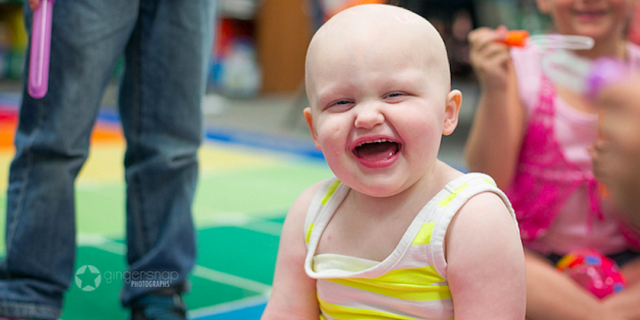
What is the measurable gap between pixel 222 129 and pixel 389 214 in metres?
3.32

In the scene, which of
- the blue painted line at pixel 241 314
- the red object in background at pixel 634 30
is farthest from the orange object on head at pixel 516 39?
the blue painted line at pixel 241 314

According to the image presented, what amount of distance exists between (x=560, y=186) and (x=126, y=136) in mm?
736

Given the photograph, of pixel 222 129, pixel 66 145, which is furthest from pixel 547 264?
pixel 222 129

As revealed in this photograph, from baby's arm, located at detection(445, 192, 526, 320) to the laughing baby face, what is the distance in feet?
0.26

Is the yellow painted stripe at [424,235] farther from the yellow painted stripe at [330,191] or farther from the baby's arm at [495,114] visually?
the baby's arm at [495,114]

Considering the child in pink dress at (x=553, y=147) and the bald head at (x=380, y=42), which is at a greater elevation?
the bald head at (x=380, y=42)

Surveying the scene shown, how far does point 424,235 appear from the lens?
752 millimetres

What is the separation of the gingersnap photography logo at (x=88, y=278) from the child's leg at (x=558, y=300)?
0.87 metres

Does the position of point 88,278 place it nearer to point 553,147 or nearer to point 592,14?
point 553,147

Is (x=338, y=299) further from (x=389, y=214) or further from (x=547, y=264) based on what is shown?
(x=547, y=264)

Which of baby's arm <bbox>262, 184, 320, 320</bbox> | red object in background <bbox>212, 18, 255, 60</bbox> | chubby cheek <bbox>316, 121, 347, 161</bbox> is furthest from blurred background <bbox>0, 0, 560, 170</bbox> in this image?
chubby cheek <bbox>316, 121, 347, 161</bbox>

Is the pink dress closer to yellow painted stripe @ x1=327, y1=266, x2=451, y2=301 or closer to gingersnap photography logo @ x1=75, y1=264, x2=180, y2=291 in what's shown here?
yellow painted stripe @ x1=327, y1=266, x2=451, y2=301

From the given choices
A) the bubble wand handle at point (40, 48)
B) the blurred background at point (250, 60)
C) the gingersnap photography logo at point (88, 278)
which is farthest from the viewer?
the blurred background at point (250, 60)

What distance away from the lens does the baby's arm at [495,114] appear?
106 centimetres
